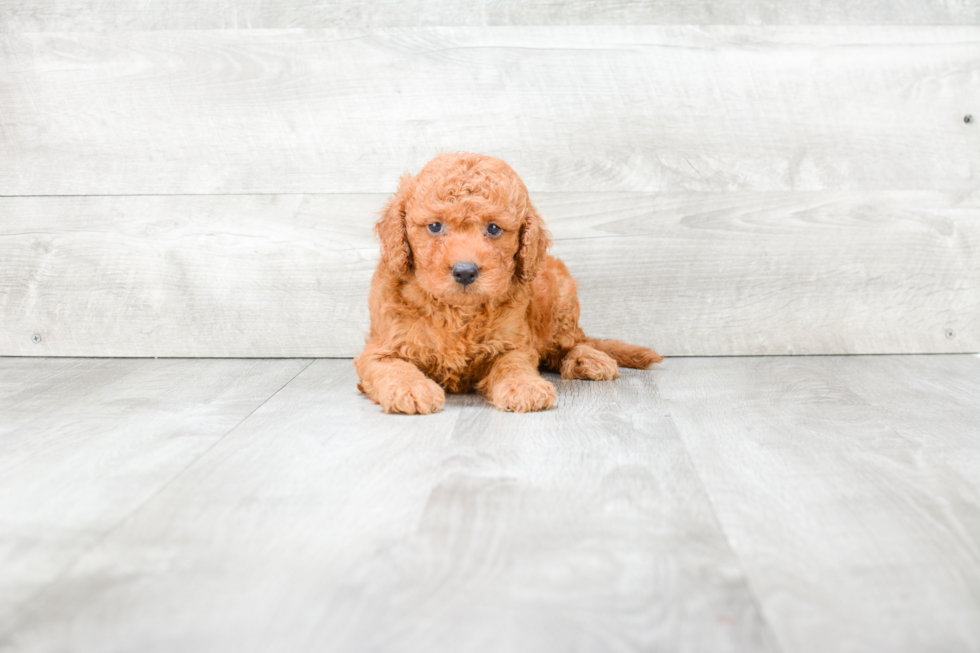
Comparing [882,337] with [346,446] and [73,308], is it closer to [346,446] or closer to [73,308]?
[346,446]

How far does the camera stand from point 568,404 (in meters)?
2.04

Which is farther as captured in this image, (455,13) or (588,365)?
(455,13)

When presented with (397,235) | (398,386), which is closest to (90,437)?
(398,386)

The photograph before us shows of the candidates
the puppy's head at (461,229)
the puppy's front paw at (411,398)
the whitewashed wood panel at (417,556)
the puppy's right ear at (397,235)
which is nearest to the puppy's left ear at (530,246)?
the puppy's head at (461,229)

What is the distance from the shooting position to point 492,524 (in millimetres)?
1260

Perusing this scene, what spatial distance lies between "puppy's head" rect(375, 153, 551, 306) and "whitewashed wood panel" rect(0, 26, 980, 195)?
0.69 m

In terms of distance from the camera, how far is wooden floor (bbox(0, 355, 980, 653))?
972 millimetres

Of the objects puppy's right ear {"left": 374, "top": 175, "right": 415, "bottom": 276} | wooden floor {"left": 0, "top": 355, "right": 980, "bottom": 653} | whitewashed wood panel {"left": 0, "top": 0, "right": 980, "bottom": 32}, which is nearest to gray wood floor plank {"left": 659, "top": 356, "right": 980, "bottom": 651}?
wooden floor {"left": 0, "top": 355, "right": 980, "bottom": 653}

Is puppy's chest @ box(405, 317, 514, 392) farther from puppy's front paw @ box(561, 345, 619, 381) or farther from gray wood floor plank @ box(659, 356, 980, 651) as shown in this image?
gray wood floor plank @ box(659, 356, 980, 651)

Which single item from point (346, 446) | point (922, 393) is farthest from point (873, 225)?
point (346, 446)

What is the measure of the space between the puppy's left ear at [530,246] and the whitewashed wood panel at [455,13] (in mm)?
951

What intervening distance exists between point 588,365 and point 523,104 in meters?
0.94

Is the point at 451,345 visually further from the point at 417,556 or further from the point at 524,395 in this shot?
the point at 417,556

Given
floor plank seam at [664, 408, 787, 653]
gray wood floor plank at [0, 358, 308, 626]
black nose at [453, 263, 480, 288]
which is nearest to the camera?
floor plank seam at [664, 408, 787, 653]
